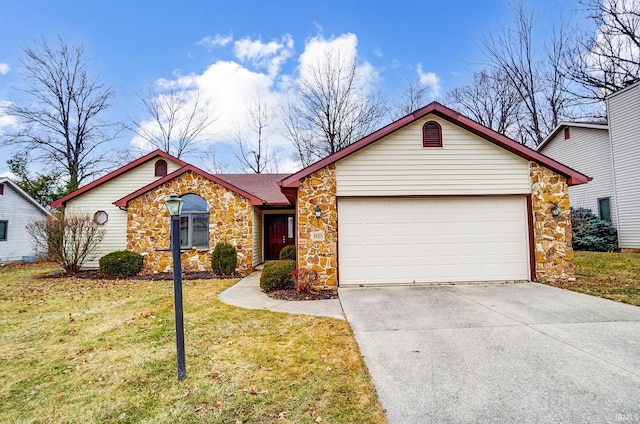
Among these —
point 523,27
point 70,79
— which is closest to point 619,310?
point 523,27

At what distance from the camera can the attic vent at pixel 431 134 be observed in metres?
8.34

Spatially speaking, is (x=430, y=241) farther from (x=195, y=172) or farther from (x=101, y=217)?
(x=101, y=217)

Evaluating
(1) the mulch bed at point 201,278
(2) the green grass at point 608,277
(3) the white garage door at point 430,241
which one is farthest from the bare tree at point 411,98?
(1) the mulch bed at point 201,278

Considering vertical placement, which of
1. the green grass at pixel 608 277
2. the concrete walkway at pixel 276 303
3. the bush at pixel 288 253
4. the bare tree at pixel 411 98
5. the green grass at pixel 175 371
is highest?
the bare tree at pixel 411 98

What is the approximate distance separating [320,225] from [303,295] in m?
1.83

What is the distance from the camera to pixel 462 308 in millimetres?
5953

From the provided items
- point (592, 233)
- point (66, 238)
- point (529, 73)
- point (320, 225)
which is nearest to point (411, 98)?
point (529, 73)

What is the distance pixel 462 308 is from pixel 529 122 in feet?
75.7

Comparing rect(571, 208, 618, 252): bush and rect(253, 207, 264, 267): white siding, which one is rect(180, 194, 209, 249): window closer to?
rect(253, 207, 264, 267): white siding

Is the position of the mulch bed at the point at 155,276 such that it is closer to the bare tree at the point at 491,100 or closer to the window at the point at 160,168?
the window at the point at 160,168

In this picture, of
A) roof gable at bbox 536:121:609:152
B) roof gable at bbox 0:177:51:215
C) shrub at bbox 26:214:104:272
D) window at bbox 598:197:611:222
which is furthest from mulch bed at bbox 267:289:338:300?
roof gable at bbox 0:177:51:215

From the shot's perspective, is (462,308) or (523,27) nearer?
(462,308)

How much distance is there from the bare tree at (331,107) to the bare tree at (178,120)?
7.47 m

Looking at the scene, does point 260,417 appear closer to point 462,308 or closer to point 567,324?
point 462,308
